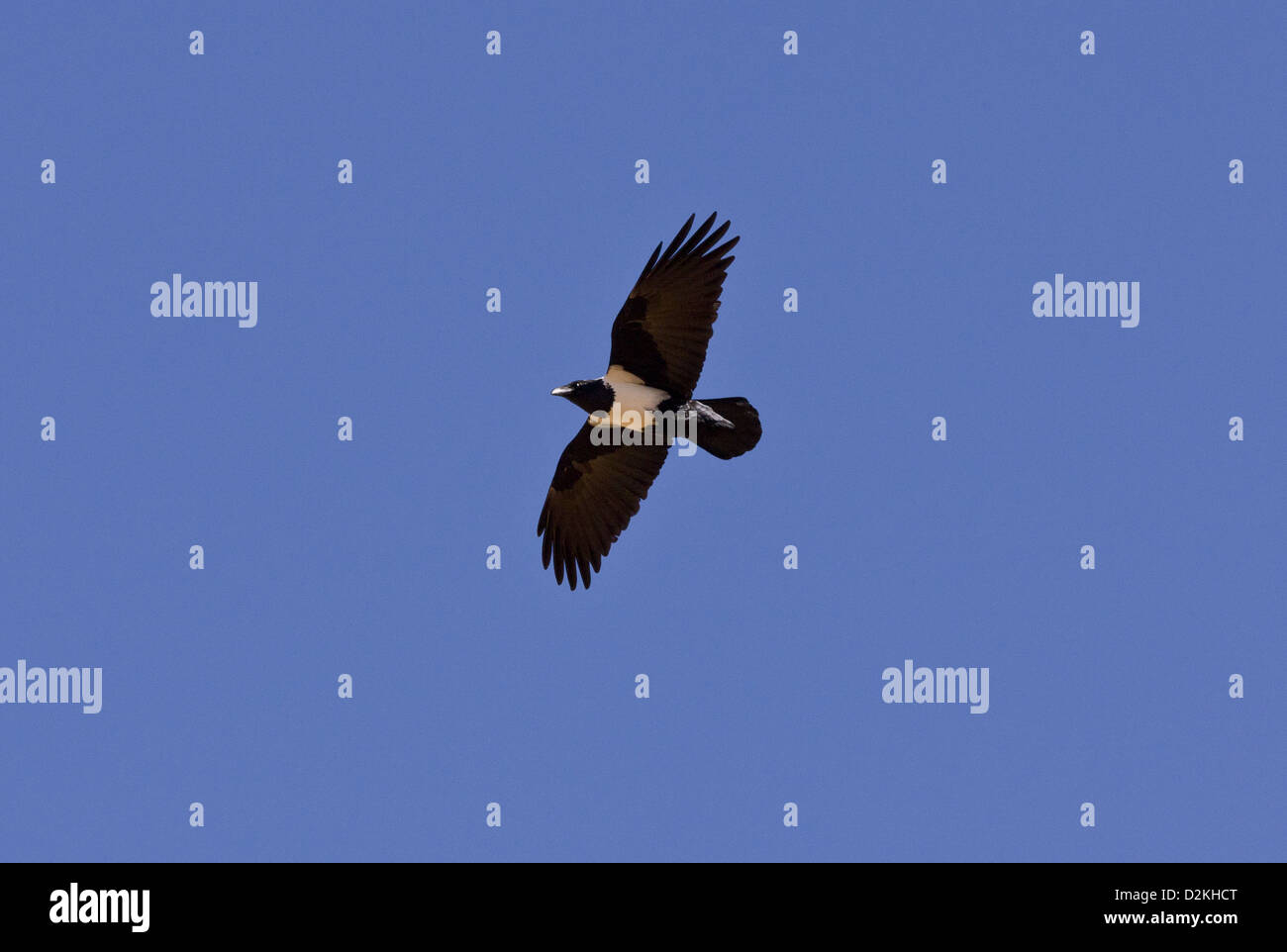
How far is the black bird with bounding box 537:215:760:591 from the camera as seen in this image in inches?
742

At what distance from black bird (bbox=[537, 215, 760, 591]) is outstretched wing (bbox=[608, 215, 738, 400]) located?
1 centimetres

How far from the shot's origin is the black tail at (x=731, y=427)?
62.3 ft

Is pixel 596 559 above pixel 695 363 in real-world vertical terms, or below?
below

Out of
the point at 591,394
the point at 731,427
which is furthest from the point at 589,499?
the point at 731,427

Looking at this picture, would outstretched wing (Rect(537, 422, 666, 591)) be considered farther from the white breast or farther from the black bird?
the white breast

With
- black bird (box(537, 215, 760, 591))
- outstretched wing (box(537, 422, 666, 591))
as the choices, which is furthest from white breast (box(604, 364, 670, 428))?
outstretched wing (box(537, 422, 666, 591))

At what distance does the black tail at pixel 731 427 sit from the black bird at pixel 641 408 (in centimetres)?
1

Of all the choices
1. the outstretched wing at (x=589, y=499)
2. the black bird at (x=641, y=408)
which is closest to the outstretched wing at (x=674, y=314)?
the black bird at (x=641, y=408)

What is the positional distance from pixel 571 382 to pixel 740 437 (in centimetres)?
218

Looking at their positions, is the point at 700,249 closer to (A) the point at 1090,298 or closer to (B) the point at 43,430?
(A) the point at 1090,298

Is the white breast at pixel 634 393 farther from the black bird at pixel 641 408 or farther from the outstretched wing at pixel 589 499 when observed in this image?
the outstretched wing at pixel 589 499

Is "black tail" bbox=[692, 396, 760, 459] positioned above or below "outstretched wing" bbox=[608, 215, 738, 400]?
below

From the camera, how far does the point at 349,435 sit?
23312mm
